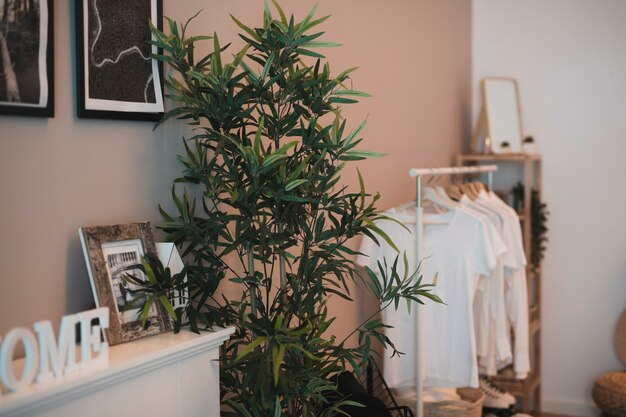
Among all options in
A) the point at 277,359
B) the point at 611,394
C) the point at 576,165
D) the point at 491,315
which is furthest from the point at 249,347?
the point at 576,165

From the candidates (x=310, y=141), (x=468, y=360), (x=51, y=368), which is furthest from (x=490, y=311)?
(x=51, y=368)

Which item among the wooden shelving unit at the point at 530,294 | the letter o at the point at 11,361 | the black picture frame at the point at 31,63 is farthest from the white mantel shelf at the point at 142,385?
the wooden shelving unit at the point at 530,294

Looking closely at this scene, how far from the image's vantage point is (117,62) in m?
1.97

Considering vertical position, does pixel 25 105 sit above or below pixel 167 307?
above

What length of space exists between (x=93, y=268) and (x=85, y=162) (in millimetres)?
296

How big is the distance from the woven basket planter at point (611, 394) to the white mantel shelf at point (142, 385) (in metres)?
2.85

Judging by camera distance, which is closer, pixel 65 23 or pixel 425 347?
pixel 65 23

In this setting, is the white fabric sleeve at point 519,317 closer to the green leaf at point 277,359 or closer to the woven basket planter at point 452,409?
the woven basket planter at point 452,409

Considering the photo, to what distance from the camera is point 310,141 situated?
2.07 metres


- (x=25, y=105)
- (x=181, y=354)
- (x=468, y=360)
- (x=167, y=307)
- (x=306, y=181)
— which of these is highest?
(x=25, y=105)

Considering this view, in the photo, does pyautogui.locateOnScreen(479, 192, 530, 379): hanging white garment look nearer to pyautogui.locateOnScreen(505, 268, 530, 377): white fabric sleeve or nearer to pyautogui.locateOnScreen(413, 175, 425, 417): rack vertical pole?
pyautogui.locateOnScreen(505, 268, 530, 377): white fabric sleeve

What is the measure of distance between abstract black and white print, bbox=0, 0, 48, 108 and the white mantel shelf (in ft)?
2.10

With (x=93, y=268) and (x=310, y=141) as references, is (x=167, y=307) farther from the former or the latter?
(x=310, y=141)

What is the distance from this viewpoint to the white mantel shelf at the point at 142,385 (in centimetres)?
147
